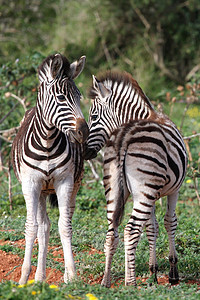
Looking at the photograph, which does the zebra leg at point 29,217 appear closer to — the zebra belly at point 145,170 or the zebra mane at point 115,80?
the zebra belly at point 145,170

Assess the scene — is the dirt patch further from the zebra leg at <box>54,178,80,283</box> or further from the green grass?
the zebra leg at <box>54,178,80,283</box>

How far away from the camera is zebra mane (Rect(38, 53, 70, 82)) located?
491cm

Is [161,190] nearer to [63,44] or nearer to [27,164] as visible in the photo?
[27,164]

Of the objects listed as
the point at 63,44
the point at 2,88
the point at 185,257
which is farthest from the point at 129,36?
the point at 185,257

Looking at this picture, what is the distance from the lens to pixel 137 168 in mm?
4934

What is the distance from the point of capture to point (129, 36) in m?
19.8

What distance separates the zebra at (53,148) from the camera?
16.2ft

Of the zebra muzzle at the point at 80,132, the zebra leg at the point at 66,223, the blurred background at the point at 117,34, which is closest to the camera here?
the zebra muzzle at the point at 80,132

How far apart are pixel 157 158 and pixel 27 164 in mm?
1437

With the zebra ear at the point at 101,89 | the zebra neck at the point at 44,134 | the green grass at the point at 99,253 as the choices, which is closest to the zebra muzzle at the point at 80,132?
the zebra neck at the point at 44,134

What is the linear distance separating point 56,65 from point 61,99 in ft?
1.22

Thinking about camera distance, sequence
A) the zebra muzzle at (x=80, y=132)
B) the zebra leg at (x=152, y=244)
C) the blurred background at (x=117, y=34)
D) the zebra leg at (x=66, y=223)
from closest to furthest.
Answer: the zebra muzzle at (x=80, y=132) < the zebra leg at (x=66, y=223) < the zebra leg at (x=152, y=244) < the blurred background at (x=117, y=34)

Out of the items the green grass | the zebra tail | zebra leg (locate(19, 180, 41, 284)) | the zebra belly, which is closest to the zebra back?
the zebra belly

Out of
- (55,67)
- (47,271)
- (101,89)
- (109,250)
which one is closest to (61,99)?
(55,67)
